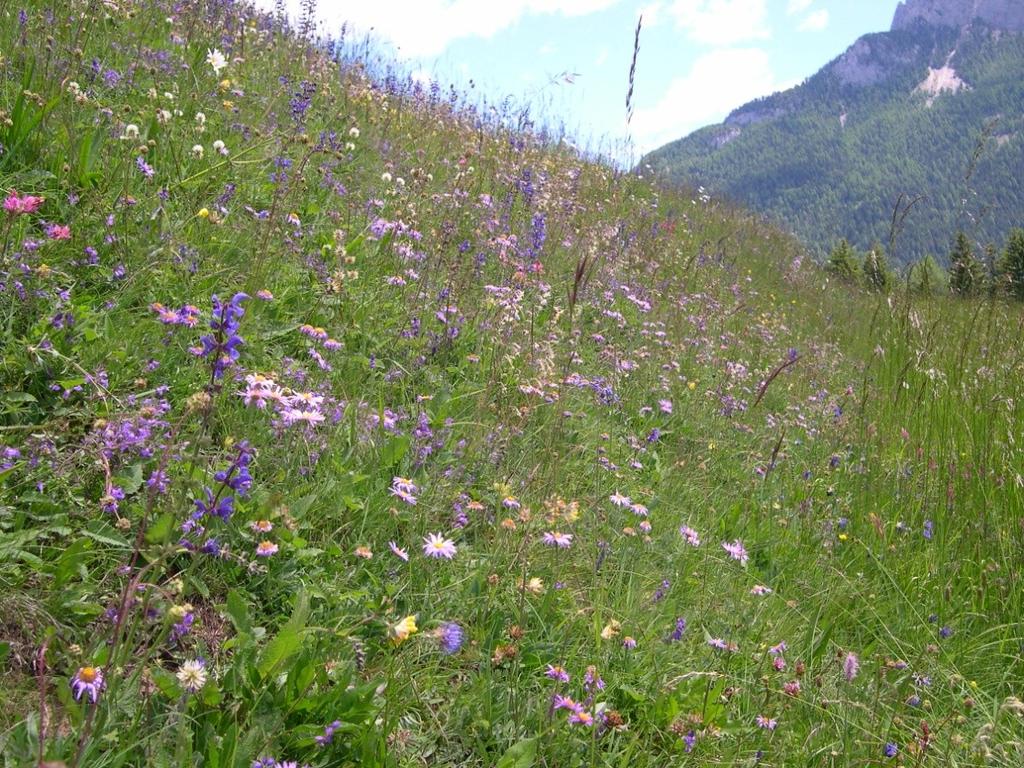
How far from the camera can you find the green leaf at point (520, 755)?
5.31 feet

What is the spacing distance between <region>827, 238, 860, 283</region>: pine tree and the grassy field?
29.5 ft

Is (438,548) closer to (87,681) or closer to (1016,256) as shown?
(87,681)

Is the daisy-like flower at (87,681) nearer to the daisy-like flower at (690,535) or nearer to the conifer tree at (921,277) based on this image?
the daisy-like flower at (690,535)

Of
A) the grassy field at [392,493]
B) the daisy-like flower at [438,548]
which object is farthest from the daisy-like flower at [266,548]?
the daisy-like flower at [438,548]

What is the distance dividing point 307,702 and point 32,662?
1.78 feet

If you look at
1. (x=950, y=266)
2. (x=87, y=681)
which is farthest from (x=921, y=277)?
(x=87, y=681)

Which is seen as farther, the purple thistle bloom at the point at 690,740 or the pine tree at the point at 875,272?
the pine tree at the point at 875,272

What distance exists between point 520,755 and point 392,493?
85 centimetres

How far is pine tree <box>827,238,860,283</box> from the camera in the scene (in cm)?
1347

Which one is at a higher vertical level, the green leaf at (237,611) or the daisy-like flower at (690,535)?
the green leaf at (237,611)

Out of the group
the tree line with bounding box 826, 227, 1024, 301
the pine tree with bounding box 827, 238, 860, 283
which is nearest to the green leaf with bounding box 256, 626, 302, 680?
the tree line with bounding box 826, 227, 1024, 301

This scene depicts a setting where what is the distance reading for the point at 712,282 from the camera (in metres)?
7.20

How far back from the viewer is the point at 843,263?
51.7 ft

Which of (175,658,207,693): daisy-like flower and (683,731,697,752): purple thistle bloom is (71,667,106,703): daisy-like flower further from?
(683,731,697,752): purple thistle bloom
